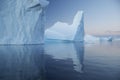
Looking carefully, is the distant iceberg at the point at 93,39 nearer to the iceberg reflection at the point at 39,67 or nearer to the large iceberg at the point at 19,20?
the large iceberg at the point at 19,20

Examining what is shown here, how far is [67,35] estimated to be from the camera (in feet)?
71.8

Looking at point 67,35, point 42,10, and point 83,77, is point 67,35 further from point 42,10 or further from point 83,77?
point 83,77

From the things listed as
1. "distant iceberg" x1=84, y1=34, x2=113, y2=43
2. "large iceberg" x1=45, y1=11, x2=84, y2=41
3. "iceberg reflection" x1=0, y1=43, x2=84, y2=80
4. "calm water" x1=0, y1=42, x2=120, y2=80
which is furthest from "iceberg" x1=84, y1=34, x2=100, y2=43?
"iceberg reflection" x1=0, y1=43, x2=84, y2=80

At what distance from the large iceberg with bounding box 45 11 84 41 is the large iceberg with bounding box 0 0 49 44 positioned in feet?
19.7

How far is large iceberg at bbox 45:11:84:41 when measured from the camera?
70.4 feet

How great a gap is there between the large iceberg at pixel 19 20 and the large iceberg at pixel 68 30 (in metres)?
6.00

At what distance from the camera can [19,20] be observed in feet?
48.0

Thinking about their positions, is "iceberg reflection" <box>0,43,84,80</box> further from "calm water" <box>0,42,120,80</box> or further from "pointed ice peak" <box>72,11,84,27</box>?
"pointed ice peak" <box>72,11,84,27</box>

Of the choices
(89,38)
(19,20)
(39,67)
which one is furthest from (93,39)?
(39,67)

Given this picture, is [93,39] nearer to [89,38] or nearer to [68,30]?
[89,38]

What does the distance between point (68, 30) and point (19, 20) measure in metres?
8.58

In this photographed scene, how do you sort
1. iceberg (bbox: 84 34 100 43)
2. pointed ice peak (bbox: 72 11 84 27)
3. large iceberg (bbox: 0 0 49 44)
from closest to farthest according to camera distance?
large iceberg (bbox: 0 0 49 44)
pointed ice peak (bbox: 72 11 84 27)
iceberg (bbox: 84 34 100 43)

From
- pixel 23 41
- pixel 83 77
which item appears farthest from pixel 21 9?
pixel 83 77

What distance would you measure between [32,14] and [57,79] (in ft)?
38.6
